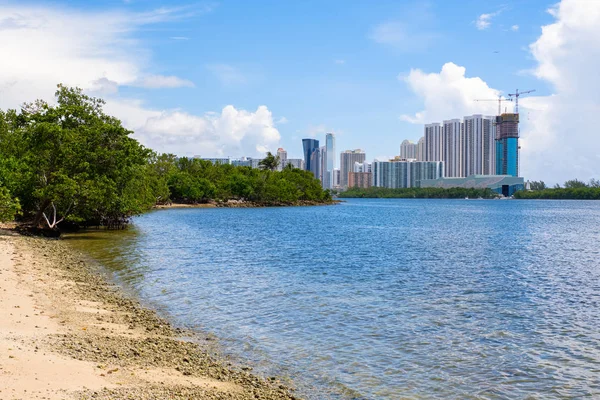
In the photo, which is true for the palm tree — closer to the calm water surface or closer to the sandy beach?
the calm water surface

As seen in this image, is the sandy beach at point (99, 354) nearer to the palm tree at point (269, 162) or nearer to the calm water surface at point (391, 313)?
the calm water surface at point (391, 313)

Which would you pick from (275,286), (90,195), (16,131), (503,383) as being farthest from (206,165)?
(503,383)

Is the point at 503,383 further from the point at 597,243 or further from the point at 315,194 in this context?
the point at 315,194

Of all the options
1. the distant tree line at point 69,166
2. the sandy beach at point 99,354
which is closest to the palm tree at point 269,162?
the distant tree line at point 69,166

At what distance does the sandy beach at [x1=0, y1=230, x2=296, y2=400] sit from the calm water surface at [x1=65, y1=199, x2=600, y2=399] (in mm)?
1189

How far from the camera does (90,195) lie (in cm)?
3762

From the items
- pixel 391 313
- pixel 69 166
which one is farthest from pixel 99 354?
pixel 69 166

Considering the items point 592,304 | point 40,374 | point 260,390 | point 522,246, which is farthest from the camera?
point 522,246

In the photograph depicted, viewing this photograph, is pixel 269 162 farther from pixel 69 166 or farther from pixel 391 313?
pixel 391 313

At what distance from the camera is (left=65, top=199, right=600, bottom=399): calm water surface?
1192cm

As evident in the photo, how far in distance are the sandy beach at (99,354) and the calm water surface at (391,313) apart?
1189mm

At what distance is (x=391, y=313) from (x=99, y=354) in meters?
10.2

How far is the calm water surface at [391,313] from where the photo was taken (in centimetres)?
1192

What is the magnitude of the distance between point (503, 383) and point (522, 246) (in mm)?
36277
